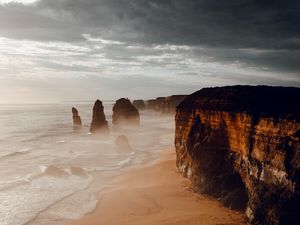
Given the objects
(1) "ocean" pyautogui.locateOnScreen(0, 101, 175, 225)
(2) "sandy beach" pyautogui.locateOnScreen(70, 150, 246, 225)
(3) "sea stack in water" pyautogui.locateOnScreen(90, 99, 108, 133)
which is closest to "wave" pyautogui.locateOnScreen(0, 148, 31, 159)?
(1) "ocean" pyautogui.locateOnScreen(0, 101, 175, 225)

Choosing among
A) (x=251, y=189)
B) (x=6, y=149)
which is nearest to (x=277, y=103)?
(x=251, y=189)

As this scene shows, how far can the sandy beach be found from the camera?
2488 cm

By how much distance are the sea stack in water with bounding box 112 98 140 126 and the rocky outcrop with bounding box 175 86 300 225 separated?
58186mm

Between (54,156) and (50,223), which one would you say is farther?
(54,156)

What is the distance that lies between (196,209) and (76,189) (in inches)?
496

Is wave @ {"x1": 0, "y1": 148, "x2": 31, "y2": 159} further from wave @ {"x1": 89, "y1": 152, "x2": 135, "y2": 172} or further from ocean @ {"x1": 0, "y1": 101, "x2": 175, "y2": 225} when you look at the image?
wave @ {"x1": 89, "y1": 152, "x2": 135, "y2": 172}

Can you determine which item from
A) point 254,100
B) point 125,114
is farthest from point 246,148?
point 125,114

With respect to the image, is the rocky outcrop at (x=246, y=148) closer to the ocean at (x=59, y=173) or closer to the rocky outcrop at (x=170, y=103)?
the ocean at (x=59, y=173)

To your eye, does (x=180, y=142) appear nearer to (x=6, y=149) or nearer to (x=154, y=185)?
(x=154, y=185)

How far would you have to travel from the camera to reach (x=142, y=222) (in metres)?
24.9

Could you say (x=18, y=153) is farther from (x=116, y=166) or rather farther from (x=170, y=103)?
(x=170, y=103)

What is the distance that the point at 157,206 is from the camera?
28.2 m

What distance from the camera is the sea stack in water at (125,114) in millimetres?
96562

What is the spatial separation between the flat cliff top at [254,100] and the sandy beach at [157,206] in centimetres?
724
